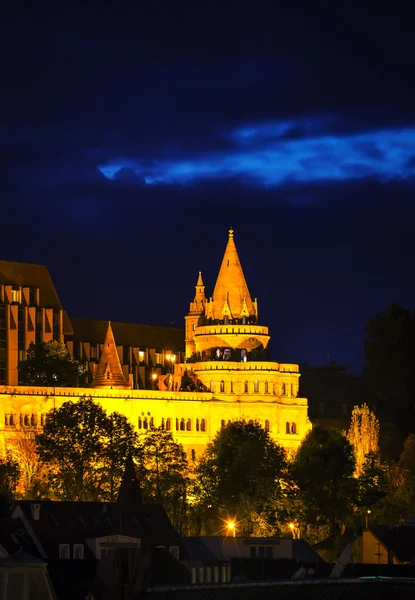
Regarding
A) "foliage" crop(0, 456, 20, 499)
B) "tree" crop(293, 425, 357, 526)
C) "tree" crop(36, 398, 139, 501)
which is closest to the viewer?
"foliage" crop(0, 456, 20, 499)

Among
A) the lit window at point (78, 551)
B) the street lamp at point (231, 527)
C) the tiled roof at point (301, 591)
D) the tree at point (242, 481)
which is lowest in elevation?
the tiled roof at point (301, 591)

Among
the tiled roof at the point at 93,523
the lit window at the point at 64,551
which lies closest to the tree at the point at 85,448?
the tiled roof at the point at 93,523

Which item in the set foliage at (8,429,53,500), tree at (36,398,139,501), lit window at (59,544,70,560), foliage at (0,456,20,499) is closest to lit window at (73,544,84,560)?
lit window at (59,544,70,560)

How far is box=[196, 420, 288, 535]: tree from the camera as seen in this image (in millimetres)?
178250

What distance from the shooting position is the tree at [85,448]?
179000mm

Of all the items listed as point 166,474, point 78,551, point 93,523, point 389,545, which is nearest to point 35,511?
point 93,523

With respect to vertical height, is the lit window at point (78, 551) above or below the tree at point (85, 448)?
below

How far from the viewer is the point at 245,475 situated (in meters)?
189

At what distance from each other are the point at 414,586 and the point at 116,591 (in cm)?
787

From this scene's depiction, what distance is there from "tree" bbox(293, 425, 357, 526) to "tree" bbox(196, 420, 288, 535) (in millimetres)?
1921

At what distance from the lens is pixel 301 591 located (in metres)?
60.1

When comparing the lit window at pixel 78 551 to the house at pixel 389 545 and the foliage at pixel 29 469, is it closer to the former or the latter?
the house at pixel 389 545

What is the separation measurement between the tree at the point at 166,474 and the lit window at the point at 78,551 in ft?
174

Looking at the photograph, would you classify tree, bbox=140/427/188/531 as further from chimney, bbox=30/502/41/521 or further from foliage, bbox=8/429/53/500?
chimney, bbox=30/502/41/521
